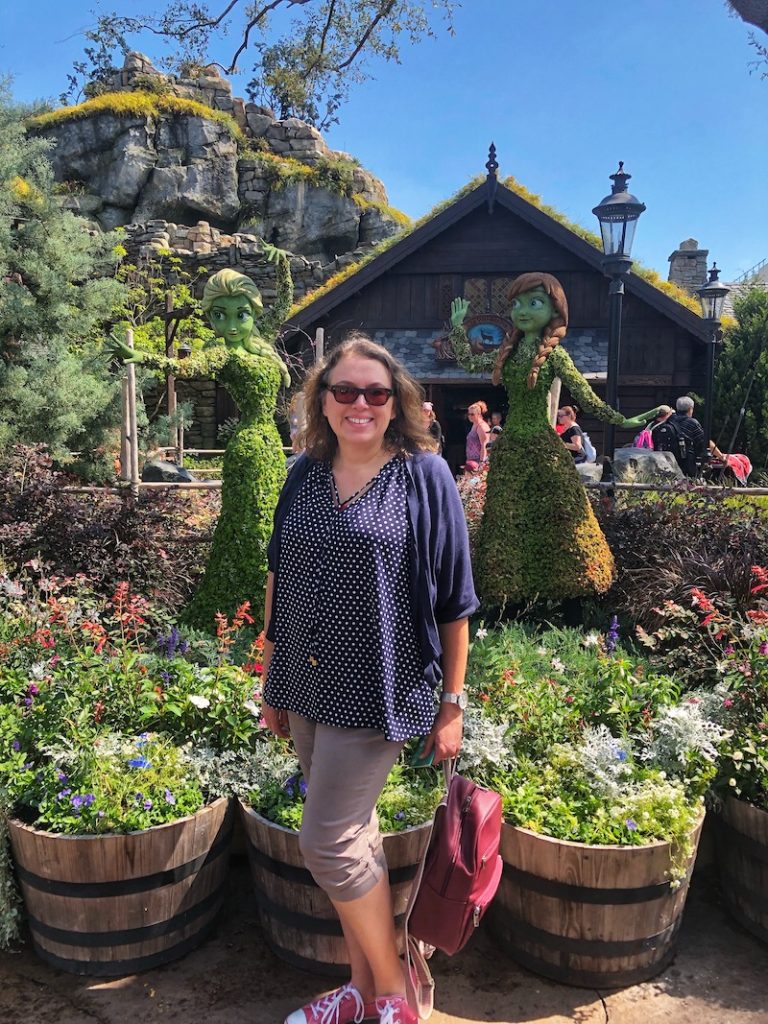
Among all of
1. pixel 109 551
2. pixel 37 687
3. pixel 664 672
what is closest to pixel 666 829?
pixel 664 672

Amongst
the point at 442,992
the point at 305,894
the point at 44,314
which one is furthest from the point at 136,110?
the point at 442,992

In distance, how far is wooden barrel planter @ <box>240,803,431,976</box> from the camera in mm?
2242

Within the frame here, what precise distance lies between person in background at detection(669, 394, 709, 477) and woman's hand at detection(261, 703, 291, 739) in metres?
7.82

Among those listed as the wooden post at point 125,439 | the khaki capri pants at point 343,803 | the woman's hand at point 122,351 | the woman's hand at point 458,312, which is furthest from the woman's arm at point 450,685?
the wooden post at point 125,439

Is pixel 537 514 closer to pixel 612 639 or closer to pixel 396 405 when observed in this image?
pixel 612 639

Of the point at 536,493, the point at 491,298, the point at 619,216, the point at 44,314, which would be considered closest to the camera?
the point at 536,493

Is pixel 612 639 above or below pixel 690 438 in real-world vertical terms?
below

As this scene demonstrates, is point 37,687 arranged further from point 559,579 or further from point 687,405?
point 687,405

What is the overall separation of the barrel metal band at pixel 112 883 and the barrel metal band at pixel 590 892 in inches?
41.9

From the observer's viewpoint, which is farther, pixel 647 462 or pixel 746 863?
pixel 647 462

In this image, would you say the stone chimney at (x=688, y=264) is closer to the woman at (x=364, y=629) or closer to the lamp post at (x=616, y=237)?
the lamp post at (x=616, y=237)

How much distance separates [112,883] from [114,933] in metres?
0.19

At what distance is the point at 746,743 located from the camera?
257 cm

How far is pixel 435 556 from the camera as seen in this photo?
191cm
